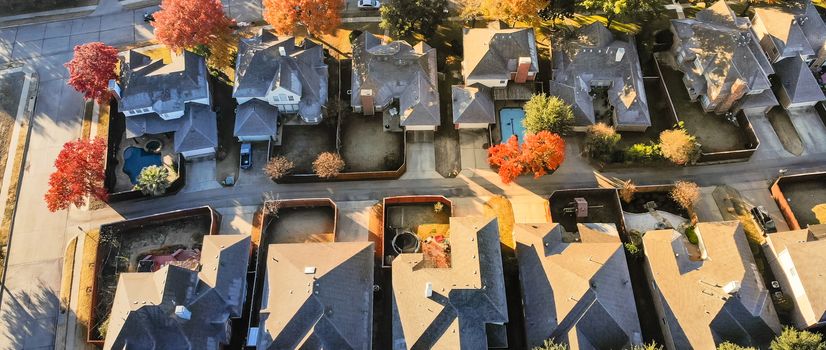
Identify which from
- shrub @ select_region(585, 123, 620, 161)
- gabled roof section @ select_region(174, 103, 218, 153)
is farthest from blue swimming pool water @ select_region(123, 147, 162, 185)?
shrub @ select_region(585, 123, 620, 161)

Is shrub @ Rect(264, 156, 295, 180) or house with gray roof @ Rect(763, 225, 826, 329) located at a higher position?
house with gray roof @ Rect(763, 225, 826, 329)

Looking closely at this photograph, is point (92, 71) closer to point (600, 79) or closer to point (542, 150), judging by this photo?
point (542, 150)

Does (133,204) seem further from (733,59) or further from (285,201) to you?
(733,59)

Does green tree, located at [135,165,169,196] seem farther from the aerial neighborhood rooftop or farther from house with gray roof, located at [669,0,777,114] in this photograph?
house with gray roof, located at [669,0,777,114]

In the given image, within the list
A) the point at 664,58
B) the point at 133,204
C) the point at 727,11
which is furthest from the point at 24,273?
the point at 727,11

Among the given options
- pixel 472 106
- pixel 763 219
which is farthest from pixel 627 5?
pixel 763 219

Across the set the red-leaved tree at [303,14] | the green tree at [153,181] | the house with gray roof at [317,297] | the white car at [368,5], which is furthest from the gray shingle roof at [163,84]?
the white car at [368,5]

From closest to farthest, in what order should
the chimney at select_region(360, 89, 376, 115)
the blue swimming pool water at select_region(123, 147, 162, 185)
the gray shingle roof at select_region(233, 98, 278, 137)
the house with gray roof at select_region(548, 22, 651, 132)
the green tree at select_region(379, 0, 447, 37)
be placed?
1. the gray shingle roof at select_region(233, 98, 278, 137)
2. the chimney at select_region(360, 89, 376, 115)
3. the house with gray roof at select_region(548, 22, 651, 132)
4. the blue swimming pool water at select_region(123, 147, 162, 185)
5. the green tree at select_region(379, 0, 447, 37)
